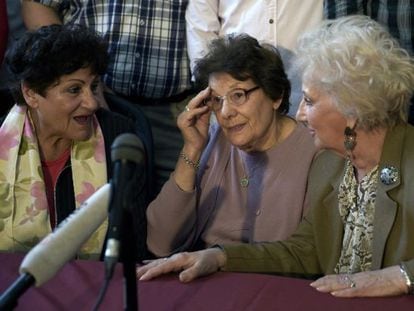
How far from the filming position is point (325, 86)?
1.86 m

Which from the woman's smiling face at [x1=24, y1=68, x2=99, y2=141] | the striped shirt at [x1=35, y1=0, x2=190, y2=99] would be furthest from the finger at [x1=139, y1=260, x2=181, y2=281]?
the striped shirt at [x1=35, y1=0, x2=190, y2=99]

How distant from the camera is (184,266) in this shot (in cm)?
164

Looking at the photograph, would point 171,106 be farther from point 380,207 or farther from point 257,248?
point 380,207

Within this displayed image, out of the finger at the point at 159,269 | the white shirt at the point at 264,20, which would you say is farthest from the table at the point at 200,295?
the white shirt at the point at 264,20

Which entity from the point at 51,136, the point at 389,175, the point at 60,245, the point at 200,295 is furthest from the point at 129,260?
the point at 51,136

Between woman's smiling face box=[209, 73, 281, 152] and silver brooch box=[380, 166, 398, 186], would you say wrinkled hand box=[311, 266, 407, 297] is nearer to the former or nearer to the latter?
silver brooch box=[380, 166, 398, 186]

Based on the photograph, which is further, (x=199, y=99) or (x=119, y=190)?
(x=199, y=99)

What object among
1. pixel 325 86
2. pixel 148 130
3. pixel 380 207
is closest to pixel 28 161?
pixel 148 130

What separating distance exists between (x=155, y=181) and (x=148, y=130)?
0.26 meters

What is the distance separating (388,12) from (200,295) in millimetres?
1290

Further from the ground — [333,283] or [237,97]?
[237,97]

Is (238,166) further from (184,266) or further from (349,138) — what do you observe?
(184,266)

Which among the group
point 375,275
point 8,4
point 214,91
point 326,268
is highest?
point 8,4

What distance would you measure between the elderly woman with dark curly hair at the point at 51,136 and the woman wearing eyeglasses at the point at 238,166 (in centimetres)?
24
